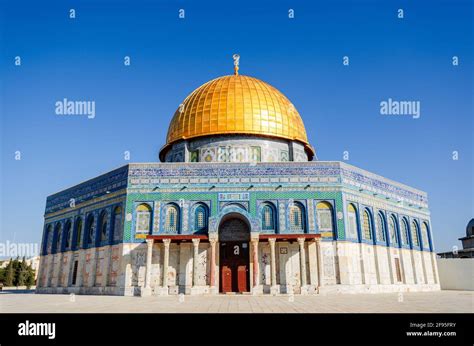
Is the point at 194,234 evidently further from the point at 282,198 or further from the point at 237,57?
the point at 237,57

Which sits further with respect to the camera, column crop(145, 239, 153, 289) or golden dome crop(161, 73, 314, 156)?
golden dome crop(161, 73, 314, 156)

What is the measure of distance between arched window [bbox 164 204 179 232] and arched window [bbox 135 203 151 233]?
3.57ft

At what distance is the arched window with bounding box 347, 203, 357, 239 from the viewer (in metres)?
22.1

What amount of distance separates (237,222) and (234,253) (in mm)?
1850

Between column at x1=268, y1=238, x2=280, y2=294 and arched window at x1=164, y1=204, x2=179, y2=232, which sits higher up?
arched window at x1=164, y1=204, x2=179, y2=232

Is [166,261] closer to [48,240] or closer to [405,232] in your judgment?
[48,240]

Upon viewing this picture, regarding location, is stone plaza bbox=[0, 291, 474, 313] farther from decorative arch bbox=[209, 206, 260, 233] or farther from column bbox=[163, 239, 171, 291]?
decorative arch bbox=[209, 206, 260, 233]

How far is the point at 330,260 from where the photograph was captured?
20.9 m

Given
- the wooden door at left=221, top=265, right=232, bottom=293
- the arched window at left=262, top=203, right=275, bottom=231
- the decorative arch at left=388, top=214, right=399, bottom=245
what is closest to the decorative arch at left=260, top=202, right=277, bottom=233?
the arched window at left=262, top=203, right=275, bottom=231

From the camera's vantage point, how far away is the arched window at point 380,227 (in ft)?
79.3

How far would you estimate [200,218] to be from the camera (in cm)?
2170

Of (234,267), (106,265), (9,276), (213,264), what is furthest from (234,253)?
(9,276)

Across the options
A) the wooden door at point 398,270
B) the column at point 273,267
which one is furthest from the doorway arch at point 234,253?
the wooden door at point 398,270
